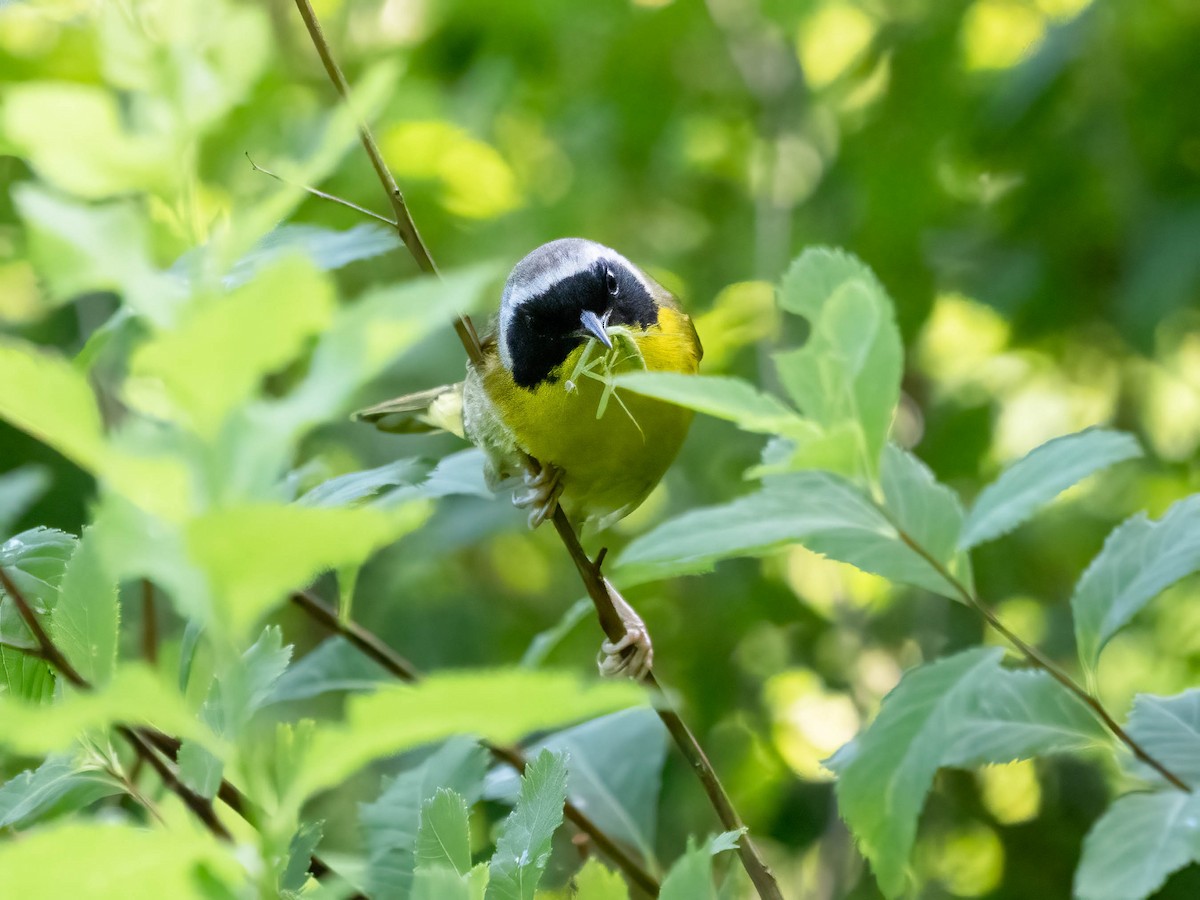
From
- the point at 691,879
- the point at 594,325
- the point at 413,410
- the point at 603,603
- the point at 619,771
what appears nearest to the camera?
the point at 691,879

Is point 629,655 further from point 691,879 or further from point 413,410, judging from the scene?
point 691,879

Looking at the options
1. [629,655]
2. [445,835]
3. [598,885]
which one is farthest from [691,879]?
[629,655]

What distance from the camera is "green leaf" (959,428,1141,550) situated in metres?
0.80

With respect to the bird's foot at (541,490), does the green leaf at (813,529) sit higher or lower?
higher

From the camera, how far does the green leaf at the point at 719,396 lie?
2.33ft

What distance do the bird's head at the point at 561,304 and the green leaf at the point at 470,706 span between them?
5.97 ft

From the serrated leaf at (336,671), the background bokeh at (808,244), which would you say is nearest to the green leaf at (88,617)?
the serrated leaf at (336,671)

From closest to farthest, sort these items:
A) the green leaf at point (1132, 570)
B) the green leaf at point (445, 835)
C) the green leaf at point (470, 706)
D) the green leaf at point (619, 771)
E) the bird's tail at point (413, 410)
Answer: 1. the green leaf at point (470, 706)
2. the green leaf at point (445, 835)
3. the green leaf at point (1132, 570)
4. the green leaf at point (619, 771)
5. the bird's tail at point (413, 410)

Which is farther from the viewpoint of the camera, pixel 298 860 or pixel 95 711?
pixel 298 860

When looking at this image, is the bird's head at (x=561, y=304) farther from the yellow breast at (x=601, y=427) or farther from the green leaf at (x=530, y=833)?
the green leaf at (x=530, y=833)

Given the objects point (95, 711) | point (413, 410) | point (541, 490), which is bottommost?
point (541, 490)

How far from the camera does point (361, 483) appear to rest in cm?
105

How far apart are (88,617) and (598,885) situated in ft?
1.23

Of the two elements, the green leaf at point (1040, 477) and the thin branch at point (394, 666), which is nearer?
the green leaf at point (1040, 477)
